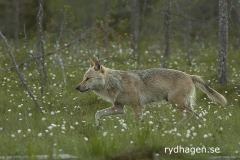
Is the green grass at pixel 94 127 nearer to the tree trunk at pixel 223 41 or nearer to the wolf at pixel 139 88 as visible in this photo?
the wolf at pixel 139 88

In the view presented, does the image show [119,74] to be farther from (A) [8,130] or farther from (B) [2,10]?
(B) [2,10]

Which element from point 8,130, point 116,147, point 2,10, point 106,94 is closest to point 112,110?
point 106,94

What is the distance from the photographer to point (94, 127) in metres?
9.00

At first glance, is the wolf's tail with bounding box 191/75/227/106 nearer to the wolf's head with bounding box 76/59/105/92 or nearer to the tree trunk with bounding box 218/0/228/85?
the wolf's head with bounding box 76/59/105/92

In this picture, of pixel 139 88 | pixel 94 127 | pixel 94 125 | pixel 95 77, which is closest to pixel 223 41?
pixel 139 88

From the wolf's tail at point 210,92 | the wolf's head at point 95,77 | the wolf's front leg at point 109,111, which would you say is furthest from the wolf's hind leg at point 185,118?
the wolf's head at point 95,77

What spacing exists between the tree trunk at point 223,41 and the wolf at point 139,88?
342cm

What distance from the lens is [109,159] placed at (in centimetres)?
691

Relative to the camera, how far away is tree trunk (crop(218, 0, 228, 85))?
13.2 m

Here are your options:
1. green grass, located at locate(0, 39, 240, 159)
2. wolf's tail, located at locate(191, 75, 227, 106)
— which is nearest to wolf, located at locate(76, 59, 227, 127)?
wolf's tail, located at locate(191, 75, 227, 106)

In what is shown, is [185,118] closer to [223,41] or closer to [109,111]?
[109,111]

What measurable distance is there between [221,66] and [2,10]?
19.0 metres

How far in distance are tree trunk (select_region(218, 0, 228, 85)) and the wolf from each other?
3.42 m

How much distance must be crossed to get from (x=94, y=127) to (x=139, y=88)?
6.15 ft
